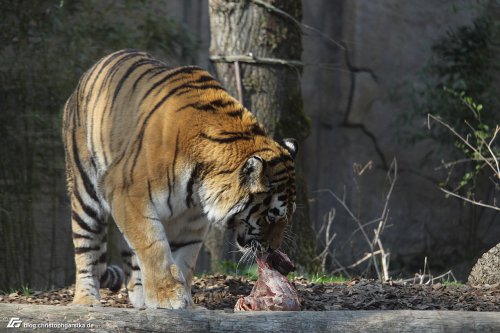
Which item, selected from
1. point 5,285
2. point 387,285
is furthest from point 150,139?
point 5,285

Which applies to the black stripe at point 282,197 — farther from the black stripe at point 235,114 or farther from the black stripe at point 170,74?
the black stripe at point 170,74

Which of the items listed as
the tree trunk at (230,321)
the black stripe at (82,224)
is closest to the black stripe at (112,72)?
the black stripe at (82,224)

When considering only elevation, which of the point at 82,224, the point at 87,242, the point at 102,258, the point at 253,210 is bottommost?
the point at 102,258

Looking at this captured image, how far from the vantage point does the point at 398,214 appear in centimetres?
1135

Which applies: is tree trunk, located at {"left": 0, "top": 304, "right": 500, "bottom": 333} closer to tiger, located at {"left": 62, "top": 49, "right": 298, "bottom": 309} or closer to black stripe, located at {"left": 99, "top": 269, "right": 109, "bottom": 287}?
tiger, located at {"left": 62, "top": 49, "right": 298, "bottom": 309}

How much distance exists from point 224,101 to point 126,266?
1188mm

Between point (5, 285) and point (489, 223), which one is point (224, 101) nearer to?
point (5, 285)

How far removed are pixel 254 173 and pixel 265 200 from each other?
0.19 metres

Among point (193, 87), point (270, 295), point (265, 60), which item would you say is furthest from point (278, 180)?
point (265, 60)

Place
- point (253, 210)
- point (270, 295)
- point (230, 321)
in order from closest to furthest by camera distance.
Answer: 1. point (230, 321)
2. point (270, 295)
3. point (253, 210)

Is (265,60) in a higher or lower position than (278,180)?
higher

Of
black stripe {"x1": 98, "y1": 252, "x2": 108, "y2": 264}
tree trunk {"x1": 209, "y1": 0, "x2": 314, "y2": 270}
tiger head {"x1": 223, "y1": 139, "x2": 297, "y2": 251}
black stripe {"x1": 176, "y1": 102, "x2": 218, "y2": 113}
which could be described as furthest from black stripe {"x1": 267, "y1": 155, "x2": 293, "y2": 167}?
tree trunk {"x1": 209, "y1": 0, "x2": 314, "y2": 270}

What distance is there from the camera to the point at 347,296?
4973mm

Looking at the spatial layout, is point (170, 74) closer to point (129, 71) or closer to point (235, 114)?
Answer: point (129, 71)
